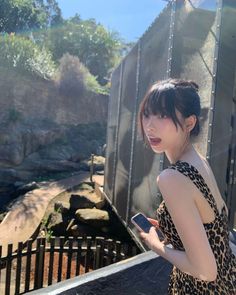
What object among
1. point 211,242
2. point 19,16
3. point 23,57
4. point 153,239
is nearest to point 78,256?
point 153,239

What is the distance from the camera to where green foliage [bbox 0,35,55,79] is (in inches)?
888

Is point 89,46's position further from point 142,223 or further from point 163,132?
point 163,132

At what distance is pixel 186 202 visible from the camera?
1355 mm

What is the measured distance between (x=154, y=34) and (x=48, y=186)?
9775mm

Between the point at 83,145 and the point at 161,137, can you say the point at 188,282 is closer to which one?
the point at 161,137

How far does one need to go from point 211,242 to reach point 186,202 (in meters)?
0.25

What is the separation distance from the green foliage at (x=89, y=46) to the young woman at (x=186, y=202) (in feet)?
107

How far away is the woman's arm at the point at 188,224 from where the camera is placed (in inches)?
52.6

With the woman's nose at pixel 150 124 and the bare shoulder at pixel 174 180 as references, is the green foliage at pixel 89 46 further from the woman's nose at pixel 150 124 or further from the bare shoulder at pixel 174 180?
the bare shoulder at pixel 174 180

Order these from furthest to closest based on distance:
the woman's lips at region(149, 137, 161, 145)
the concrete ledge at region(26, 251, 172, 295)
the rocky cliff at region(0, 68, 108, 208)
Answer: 1. the rocky cliff at region(0, 68, 108, 208)
2. the concrete ledge at region(26, 251, 172, 295)
3. the woman's lips at region(149, 137, 161, 145)

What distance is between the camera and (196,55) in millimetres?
3934

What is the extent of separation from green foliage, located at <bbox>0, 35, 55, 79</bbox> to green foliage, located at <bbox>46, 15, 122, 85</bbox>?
9018 mm

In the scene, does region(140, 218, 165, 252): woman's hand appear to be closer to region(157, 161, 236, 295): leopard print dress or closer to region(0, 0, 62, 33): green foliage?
region(157, 161, 236, 295): leopard print dress

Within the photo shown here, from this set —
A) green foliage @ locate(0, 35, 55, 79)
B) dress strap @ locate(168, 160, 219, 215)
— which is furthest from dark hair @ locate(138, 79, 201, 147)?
green foliage @ locate(0, 35, 55, 79)
